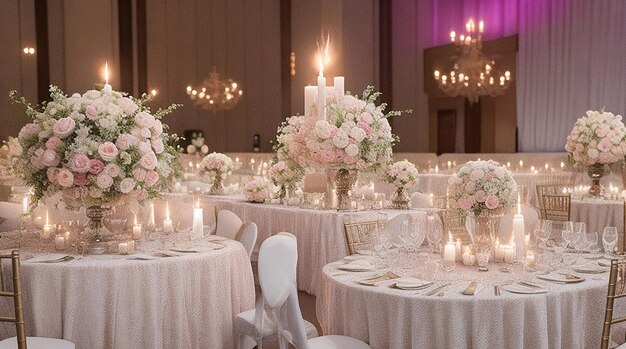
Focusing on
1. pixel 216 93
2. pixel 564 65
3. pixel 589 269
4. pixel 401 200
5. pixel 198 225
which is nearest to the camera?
pixel 589 269

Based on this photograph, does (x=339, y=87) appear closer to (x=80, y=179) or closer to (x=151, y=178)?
(x=151, y=178)

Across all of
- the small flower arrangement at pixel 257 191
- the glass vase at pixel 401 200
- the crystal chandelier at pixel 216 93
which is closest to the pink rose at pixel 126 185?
the glass vase at pixel 401 200

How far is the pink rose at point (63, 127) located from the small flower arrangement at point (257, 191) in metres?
3.39

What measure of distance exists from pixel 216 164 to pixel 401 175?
2.45 metres

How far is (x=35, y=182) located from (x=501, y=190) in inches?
102

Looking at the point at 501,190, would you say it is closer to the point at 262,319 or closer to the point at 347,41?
the point at 262,319

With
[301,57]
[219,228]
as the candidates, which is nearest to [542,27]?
[301,57]

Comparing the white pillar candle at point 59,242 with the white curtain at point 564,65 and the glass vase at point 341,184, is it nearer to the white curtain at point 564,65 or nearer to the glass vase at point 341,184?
the glass vase at point 341,184

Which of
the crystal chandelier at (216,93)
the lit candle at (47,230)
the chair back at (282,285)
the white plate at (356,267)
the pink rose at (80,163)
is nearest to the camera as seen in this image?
the chair back at (282,285)

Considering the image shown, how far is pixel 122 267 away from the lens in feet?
11.8

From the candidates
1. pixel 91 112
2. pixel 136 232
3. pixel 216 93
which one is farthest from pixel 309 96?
pixel 216 93

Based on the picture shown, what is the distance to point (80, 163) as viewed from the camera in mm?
3580

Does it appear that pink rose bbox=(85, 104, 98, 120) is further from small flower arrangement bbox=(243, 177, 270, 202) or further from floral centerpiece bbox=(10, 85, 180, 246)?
small flower arrangement bbox=(243, 177, 270, 202)

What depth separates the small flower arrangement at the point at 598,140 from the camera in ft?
21.5
